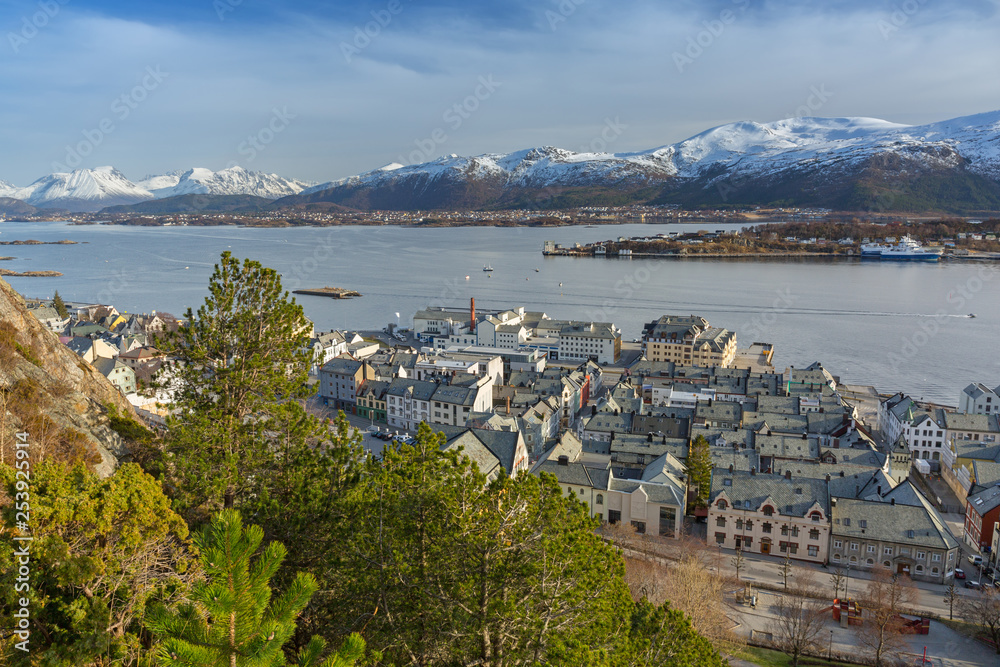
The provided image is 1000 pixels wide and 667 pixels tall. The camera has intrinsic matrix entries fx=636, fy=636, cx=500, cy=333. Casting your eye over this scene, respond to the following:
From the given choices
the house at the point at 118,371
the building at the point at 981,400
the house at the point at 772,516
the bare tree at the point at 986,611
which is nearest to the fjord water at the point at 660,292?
the building at the point at 981,400

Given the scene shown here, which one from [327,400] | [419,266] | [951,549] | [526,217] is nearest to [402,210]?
[526,217]

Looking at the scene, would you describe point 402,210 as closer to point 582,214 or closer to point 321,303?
point 582,214

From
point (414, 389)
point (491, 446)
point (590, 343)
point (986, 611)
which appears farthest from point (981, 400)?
point (414, 389)

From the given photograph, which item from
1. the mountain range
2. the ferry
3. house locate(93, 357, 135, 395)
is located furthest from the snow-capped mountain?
house locate(93, 357, 135, 395)

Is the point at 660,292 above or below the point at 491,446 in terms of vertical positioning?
above

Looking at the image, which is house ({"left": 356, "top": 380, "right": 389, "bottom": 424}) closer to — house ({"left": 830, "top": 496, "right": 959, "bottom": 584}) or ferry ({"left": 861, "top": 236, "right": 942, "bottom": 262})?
house ({"left": 830, "top": 496, "right": 959, "bottom": 584})

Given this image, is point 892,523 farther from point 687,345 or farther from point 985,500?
point 687,345

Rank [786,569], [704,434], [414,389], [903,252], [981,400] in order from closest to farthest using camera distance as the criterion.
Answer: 1. [786,569]
2. [704,434]
3. [414,389]
4. [981,400]
5. [903,252]
